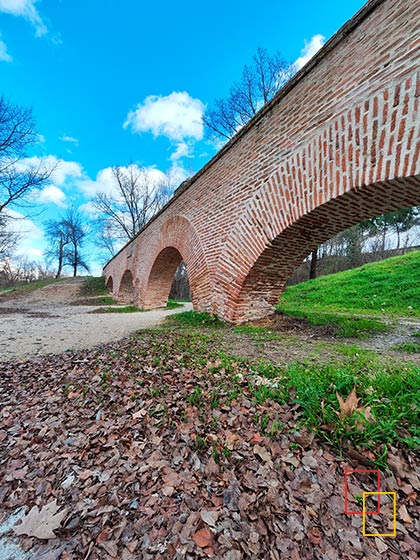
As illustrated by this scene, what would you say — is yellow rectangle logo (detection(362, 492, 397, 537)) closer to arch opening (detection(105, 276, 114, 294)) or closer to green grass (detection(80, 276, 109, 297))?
green grass (detection(80, 276, 109, 297))

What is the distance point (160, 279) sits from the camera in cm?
991

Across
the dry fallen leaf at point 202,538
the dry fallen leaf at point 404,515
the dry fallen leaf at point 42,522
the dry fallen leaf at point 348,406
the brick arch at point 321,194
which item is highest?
the brick arch at point 321,194

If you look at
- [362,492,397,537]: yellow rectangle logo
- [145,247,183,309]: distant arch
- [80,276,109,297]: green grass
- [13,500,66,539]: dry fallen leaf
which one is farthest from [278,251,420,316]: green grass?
[80,276,109,297]: green grass

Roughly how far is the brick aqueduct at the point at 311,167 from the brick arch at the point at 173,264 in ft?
0.18

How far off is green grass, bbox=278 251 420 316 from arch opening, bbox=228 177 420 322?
1837 millimetres

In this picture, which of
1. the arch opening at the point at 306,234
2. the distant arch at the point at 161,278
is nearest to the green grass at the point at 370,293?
the arch opening at the point at 306,234

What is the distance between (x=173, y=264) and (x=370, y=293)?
7.01m

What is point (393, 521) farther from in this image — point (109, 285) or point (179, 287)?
point (179, 287)

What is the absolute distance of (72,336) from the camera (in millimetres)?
4258

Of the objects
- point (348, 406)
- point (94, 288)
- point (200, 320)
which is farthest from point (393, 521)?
point (94, 288)

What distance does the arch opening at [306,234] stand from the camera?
8.99 feet

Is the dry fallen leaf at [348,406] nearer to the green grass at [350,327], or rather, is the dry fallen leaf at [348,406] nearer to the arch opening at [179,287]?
the green grass at [350,327]

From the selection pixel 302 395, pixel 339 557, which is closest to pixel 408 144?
pixel 302 395

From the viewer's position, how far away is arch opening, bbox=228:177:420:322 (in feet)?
8.99
